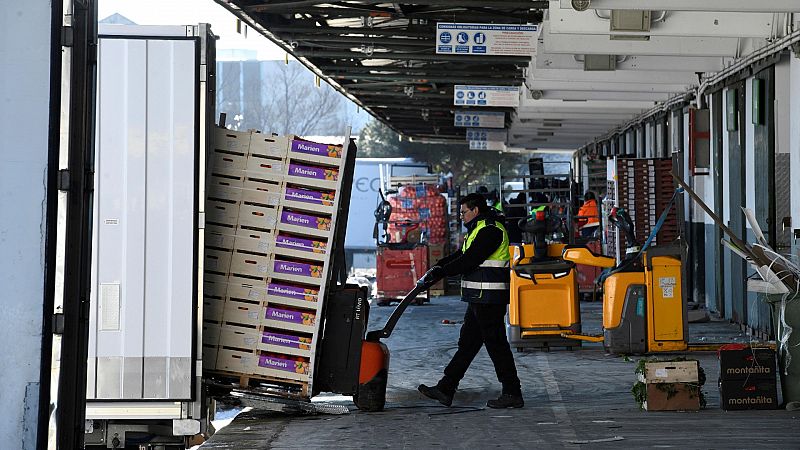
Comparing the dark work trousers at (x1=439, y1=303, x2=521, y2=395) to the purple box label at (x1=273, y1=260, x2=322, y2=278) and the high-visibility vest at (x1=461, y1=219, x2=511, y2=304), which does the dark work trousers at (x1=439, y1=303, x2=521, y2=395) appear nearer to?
the high-visibility vest at (x1=461, y1=219, x2=511, y2=304)

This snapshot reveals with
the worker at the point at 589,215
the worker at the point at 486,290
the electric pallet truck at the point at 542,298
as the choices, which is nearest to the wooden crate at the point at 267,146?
the worker at the point at 486,290

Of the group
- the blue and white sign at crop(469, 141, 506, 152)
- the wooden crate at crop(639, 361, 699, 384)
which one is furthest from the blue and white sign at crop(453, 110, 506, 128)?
the wooden crate at crop(639, 361, 699, 384)

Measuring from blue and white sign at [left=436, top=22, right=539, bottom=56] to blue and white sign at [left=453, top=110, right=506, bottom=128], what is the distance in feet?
44.7

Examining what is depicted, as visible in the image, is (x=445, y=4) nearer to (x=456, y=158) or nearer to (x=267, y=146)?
(x=267, y=146)

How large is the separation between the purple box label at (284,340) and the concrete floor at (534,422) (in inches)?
25.5

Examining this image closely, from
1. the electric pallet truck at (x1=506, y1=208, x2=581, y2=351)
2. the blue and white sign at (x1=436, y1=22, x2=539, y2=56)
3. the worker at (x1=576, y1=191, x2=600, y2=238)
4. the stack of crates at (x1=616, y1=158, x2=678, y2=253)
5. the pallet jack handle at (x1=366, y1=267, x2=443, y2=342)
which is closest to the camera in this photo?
the pallet jack handle at (x1=366, y1=267, x2=443, y2=342)

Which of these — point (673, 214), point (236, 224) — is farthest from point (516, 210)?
point (236, 224)

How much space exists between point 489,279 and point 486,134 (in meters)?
24.5

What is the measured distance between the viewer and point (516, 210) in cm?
2714

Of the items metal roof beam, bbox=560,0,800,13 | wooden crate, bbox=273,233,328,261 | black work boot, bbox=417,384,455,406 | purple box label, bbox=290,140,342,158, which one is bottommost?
black work boot, bbox=417,384,455,406

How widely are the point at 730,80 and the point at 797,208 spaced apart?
352 centimetres

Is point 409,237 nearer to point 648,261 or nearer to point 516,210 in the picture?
point 516,210

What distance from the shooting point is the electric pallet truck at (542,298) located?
14.9 m

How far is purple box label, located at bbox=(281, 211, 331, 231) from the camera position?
9750 mm
